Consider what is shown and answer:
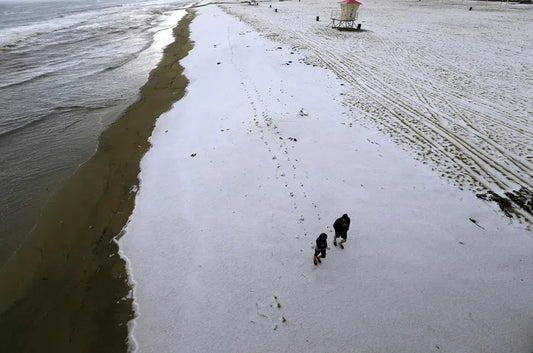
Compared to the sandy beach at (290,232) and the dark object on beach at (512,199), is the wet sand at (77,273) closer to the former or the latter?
the sandy beach at (290,232)

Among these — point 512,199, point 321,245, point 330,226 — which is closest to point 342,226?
point 321,245

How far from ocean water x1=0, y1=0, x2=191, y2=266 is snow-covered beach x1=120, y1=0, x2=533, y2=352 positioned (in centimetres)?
389

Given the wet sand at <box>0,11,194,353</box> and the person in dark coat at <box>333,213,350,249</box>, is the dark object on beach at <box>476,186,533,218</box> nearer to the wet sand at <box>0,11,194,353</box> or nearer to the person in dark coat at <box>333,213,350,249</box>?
the person in dark coat at <box>333,213,350,249</box>

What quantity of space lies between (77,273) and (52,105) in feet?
50.9

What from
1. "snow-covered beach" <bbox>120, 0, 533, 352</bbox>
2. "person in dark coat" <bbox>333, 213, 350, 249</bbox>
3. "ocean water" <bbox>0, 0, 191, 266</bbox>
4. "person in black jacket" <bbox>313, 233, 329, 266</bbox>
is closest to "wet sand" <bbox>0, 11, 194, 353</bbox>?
"snow-covered beach" <bbox>120, 0, 533, 352</bbox>

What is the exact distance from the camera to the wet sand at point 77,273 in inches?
248

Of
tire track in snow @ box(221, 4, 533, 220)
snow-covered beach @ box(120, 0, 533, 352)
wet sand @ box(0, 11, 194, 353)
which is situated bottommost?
wet sand @ box(0, 11, 194, 353)

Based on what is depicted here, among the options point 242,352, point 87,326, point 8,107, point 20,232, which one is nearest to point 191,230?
point 87,326

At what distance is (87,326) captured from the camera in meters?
6.41

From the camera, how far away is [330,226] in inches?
331

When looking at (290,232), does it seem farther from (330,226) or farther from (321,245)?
(321,245)

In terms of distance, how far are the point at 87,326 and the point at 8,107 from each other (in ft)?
62.2

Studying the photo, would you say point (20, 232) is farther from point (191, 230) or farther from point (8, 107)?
point (8, 107)

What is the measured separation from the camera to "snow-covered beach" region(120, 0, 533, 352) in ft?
20.1
